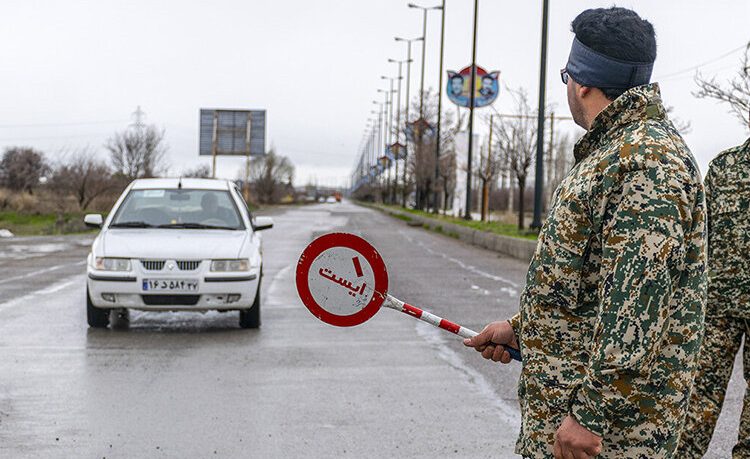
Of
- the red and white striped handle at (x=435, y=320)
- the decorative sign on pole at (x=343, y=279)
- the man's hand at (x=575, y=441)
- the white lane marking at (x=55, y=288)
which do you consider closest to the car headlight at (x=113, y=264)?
the white lane marking at (x=55, y=288)

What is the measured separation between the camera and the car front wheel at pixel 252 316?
10.5 meters

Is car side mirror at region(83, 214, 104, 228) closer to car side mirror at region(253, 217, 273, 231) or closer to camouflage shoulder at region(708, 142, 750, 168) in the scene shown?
car side mirror at region(253, 217, 273, 231)

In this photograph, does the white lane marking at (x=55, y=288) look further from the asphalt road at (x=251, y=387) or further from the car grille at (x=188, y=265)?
the car grille at (x=188, y=265)

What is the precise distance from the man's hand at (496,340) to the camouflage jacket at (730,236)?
180cm

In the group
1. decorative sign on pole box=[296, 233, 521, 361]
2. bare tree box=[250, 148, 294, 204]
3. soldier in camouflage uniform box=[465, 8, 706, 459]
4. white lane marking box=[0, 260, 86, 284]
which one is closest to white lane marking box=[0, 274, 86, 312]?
white lane marking box=[0, 260, 86, 284]

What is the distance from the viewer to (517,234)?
29.4 metres

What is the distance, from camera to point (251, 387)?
24.9 ft

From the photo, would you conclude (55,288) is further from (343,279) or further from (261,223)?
(343,279)

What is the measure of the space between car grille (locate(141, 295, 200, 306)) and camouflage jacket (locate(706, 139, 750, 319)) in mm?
6480

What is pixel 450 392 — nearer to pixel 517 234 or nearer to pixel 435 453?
pixel 435 453

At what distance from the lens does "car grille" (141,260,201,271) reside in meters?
10.1

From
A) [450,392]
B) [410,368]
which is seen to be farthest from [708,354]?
[410,368]

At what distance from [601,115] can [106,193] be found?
4622 cm

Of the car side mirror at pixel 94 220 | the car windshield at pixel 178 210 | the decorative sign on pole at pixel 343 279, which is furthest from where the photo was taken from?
A: the car windshield at pixel 178 210
